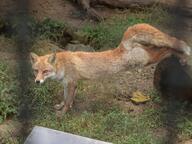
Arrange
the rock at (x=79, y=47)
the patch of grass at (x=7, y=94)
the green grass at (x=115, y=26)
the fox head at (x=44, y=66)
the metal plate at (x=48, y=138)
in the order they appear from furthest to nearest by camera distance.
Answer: the green grass at (x=115, y=26)
the rock at (x=79, y=47)
the fox head at (x=44, y=66)
the patch of grass at (x=7, y=94)
the metal plate at (x=48, y=138)

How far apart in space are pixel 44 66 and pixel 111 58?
0.68 m

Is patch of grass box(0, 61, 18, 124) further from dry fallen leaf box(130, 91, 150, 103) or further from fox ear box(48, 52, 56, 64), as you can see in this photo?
dry fallen leaf box(130, 91, 150, 103)

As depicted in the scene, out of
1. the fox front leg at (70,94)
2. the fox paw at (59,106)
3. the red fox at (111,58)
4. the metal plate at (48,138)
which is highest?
the metal plate at (48,138)

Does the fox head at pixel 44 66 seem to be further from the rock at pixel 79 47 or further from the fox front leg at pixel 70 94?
the rock at pixel 79 47

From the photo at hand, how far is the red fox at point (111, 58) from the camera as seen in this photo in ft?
16.3

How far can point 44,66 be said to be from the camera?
4.88 m

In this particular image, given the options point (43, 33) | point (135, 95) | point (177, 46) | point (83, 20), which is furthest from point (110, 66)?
point (83, 20)

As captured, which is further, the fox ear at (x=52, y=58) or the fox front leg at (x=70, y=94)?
the fox front leg at (x=70, y=94)

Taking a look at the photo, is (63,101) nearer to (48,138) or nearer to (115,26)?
(115,26)

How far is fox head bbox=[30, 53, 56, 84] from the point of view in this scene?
4.85 meters

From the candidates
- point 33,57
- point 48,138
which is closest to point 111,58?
point 33,57

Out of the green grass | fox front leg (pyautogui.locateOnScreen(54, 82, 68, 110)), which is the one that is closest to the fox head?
fox front leg (pyautogui.locateOnScreen(54, 82, 68, 110))

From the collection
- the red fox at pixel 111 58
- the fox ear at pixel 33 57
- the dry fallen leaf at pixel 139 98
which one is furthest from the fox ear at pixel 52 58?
the dry fallen leaf at pixel 139 98

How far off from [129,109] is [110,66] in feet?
1.64
